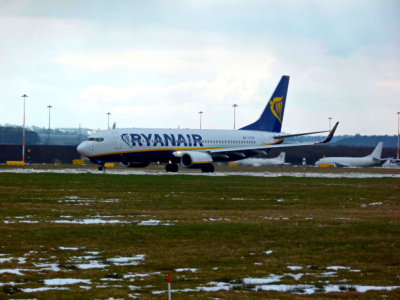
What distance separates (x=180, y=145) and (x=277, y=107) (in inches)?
664

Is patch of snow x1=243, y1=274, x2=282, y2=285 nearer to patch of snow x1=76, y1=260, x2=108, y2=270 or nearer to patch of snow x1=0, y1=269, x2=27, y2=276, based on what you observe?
patch of snow x1=76, y1=260, x2=108, y2=270

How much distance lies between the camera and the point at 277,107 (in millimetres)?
85750

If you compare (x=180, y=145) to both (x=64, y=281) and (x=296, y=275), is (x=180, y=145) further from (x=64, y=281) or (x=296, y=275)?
(x=64, y=281)

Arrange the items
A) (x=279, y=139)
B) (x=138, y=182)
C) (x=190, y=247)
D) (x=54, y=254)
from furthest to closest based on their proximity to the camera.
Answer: (x=279, y=139), (x=138, y=182), (x=190, y=247), (x=54, y=254)

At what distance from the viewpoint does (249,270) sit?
18359 mm

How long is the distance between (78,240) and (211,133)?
2183 inches

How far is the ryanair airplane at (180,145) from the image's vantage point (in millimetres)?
69250

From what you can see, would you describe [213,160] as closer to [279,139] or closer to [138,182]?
[279,139]

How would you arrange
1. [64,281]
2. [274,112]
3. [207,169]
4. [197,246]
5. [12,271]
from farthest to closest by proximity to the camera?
[274,112] < [207,169] < [197,246] < [12,271] < [64,281]

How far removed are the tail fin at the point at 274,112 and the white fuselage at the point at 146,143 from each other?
7834 mm

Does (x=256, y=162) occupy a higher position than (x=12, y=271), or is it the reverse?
(x=256, y=162)

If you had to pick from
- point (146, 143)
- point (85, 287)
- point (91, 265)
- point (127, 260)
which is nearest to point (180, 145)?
point (146, 143)

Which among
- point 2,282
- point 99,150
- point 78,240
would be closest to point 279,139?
point 99,150

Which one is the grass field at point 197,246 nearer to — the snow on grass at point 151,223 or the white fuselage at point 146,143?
the snow on grass at point 151,223
